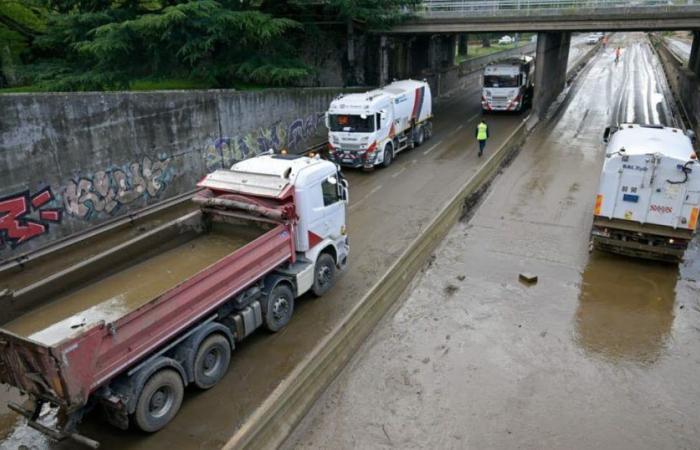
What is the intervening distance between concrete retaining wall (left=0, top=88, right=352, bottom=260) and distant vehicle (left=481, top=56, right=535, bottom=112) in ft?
53.5

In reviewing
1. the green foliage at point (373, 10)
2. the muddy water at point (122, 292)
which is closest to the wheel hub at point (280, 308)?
the muddy water at point (122, 292)

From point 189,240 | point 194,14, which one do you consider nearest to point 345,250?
point 189,240

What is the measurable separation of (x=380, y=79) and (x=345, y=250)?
23.5m

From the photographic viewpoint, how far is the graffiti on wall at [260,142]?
20.1m

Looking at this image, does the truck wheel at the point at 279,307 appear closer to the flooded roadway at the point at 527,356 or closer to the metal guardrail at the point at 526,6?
the flooded roadway at the point at 527,356

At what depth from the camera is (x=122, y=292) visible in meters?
8.86

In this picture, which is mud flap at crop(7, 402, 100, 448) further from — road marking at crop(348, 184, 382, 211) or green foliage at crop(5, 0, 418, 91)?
green foliage at crop(5, 0, 418, 91)

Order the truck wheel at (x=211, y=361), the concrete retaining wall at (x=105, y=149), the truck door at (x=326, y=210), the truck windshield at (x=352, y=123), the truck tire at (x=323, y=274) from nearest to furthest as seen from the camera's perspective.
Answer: the truck wheel at (x=211, y=361), the truck door at (x=326, y=210), the truck tire at (x=323, y=274), the concrete retaining wall at (x=105, y=149), the truck windshield at (x=352, y=123)

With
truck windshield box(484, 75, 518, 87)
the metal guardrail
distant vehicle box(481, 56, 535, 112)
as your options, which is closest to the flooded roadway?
the metal guardrail

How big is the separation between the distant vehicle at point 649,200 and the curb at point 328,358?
4.71m

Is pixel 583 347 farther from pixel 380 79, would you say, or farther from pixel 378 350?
pixel 380 79

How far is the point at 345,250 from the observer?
41.4ft

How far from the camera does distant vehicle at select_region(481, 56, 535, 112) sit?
1275 inches

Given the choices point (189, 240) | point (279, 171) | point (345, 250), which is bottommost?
point (345, 250)
